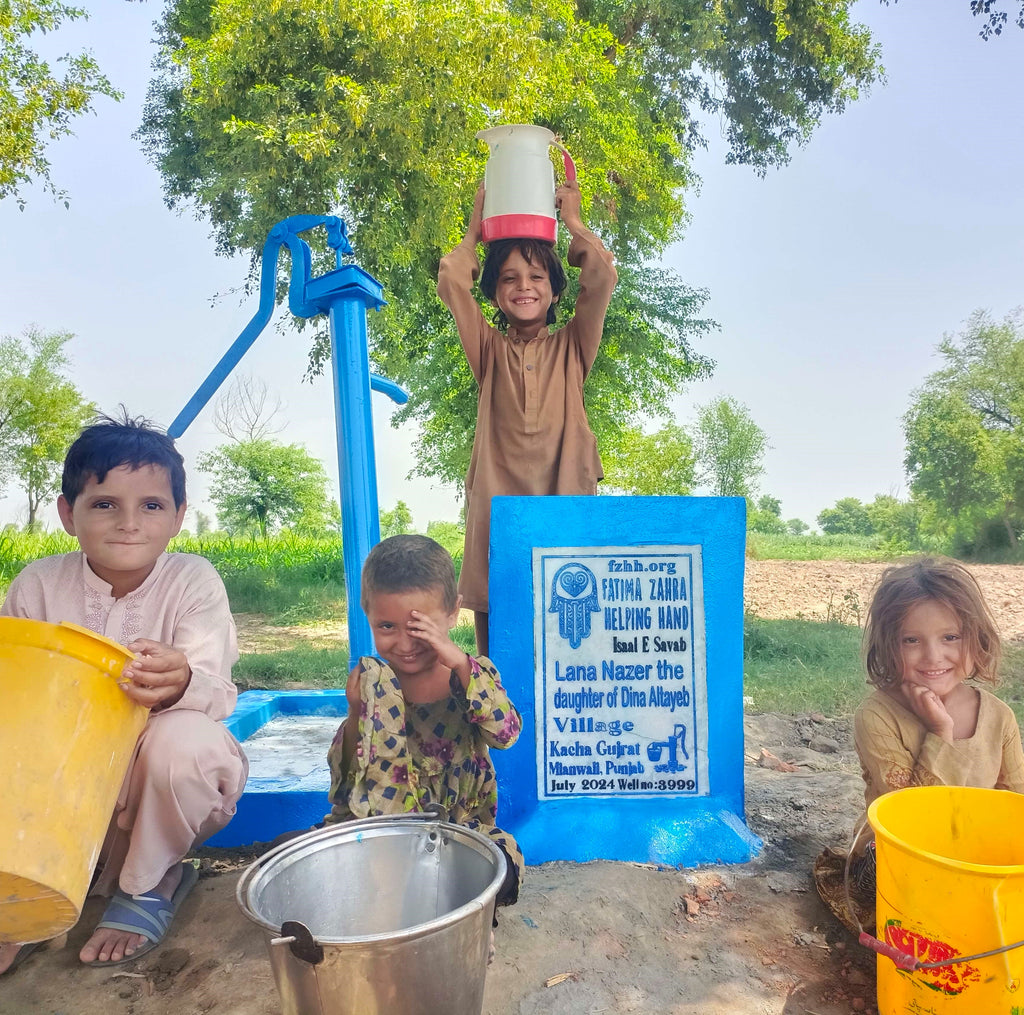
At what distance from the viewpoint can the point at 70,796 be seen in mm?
1308

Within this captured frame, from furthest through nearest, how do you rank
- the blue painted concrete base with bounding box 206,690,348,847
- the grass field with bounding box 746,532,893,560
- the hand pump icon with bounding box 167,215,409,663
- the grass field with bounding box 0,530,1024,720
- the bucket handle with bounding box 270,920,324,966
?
the grass field with bounding box 746,532,893,560
the grass field with bounding box 0,530,1024,720
the hand pump icon with bounding box 167,215,409,663
the blue painted concrete base with bounding box 206,690,348,847
the bucket handle with bounding box 270,920,324,966

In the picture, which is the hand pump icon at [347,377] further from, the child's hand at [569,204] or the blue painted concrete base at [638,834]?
the blue painted concrete base at [638,834]

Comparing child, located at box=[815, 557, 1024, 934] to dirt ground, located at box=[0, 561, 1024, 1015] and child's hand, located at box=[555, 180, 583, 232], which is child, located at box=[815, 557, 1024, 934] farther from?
child's hand, located at box=[555, 180, 583, 232]

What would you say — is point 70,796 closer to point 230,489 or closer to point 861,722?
point 861,722

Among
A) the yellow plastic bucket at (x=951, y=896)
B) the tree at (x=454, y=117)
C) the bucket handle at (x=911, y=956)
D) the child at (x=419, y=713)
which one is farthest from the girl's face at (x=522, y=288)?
the tree at (x=454, y=117)

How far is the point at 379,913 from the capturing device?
1.46 metres

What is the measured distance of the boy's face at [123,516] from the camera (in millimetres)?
1753

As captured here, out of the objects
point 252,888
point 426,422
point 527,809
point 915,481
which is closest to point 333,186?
point 426,422

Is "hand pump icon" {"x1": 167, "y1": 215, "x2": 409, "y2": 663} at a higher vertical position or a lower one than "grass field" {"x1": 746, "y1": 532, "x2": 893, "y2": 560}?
higher

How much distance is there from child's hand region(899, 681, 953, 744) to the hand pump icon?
64.4 inches

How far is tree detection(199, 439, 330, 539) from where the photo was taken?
22641 mm

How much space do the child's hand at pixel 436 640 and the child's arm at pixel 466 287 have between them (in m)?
0.96

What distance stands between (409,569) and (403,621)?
110 millimetres

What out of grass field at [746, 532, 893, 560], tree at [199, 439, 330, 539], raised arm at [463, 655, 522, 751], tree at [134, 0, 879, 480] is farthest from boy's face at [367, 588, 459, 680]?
tree at [199, 439, 330, 539]
